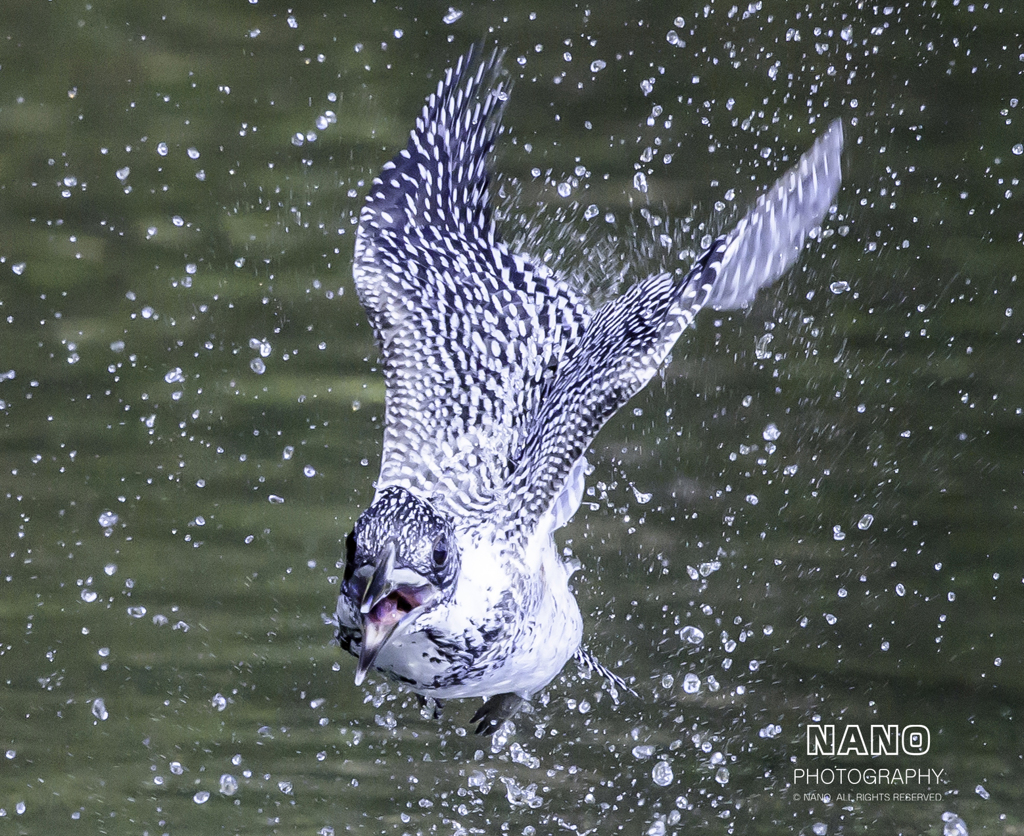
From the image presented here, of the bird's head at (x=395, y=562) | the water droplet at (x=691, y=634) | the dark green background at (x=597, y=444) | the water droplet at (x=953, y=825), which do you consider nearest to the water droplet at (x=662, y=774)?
the dark green background at (x=597, y=444)

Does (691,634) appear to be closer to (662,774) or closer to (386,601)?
(662,774)

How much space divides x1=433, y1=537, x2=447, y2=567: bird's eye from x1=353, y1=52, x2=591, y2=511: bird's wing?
9.0 inches

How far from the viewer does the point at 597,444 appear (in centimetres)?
163

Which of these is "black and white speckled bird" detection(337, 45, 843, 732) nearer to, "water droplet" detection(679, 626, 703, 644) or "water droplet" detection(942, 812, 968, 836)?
"water droplet" detection(679, 626, 703, 644)

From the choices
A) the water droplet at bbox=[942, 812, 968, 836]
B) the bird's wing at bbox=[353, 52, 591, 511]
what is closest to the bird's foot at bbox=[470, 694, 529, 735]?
the bird's wing at bbox=[353, 52, 591, 511]

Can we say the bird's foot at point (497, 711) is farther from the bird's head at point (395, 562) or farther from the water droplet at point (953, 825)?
the water droplet at point (953, 825)

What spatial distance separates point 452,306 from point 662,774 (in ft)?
2.63

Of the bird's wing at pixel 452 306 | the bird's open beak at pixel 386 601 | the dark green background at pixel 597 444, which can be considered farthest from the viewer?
the dark green background at pixel 597 444

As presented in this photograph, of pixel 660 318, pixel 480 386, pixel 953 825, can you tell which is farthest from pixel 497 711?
pixel 953 825

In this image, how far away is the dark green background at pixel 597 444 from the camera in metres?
1.55

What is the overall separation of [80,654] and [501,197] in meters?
0.92

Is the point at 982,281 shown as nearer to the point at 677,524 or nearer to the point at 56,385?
the point at 677,524

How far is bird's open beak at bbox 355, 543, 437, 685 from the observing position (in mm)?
889

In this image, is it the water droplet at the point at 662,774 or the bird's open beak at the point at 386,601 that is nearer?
the bird's open beak at the point at 386,601
